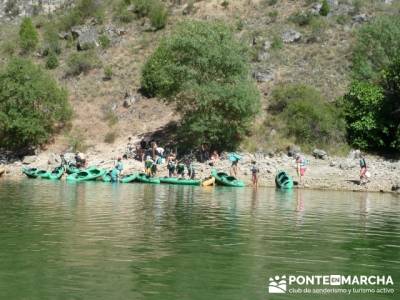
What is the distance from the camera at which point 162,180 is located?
116ft

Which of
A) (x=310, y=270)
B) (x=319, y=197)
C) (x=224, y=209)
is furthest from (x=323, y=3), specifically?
(x=310, y=270)

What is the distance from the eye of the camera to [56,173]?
37.6 m

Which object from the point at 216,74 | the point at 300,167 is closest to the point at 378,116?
the point at 300,167

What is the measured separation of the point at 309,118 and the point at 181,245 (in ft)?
90.9

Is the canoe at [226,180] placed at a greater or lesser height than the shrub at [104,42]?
lesser

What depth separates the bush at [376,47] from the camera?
45.9 meters

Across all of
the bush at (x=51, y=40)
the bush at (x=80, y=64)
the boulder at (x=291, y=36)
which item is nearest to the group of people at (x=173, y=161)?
the bush at (x=80, y=64)

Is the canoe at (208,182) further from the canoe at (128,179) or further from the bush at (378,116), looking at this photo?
the bush at (378,116)

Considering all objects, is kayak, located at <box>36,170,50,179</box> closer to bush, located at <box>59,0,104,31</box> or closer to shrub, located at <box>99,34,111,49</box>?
shrub, located at <box>99,34,111,49</box>

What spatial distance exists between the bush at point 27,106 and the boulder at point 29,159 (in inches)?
48.6

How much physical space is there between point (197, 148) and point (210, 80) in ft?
14.5

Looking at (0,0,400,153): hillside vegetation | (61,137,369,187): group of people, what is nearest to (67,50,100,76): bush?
(0,0,400,153): hillside vegetation

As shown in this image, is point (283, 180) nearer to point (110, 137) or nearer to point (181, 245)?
point (110, 137)

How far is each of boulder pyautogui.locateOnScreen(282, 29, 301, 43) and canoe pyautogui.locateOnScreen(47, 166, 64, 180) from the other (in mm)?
24500
